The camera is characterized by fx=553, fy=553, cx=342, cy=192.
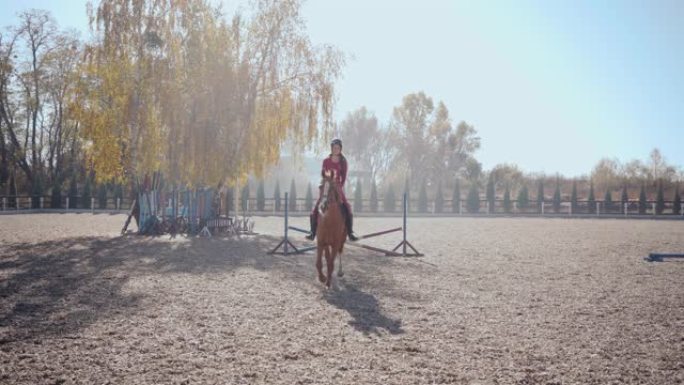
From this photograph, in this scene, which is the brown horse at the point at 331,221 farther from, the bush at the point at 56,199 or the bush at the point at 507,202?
the bush at the point at 507,202

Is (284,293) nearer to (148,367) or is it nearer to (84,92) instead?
(148,367)

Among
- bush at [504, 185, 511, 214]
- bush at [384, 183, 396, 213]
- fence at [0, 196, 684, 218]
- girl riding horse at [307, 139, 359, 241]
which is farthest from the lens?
bush at [504, 185, 511, 214]

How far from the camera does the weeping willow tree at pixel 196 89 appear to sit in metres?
20.8

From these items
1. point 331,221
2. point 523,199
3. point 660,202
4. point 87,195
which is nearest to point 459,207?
point 523,199

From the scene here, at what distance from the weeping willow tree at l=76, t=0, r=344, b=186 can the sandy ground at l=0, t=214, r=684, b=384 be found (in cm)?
724

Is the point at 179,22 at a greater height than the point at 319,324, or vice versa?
the point at 179,22

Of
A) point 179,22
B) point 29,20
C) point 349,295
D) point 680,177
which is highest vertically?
point 29,20

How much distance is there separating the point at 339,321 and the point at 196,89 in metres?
15.4

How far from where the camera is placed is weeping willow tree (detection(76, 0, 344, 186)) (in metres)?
20.8

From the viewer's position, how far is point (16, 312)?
7871 millimetres

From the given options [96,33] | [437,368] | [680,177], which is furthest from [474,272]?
[680,177]

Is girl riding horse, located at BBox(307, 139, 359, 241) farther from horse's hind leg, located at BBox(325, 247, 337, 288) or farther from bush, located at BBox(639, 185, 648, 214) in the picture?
bush, located at BBox(639, 185, 648, 214)

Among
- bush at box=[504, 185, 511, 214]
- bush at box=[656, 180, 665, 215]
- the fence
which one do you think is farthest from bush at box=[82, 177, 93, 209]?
bush at box=[656, 180, 665, 215]

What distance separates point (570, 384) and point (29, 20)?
52.2 metres
